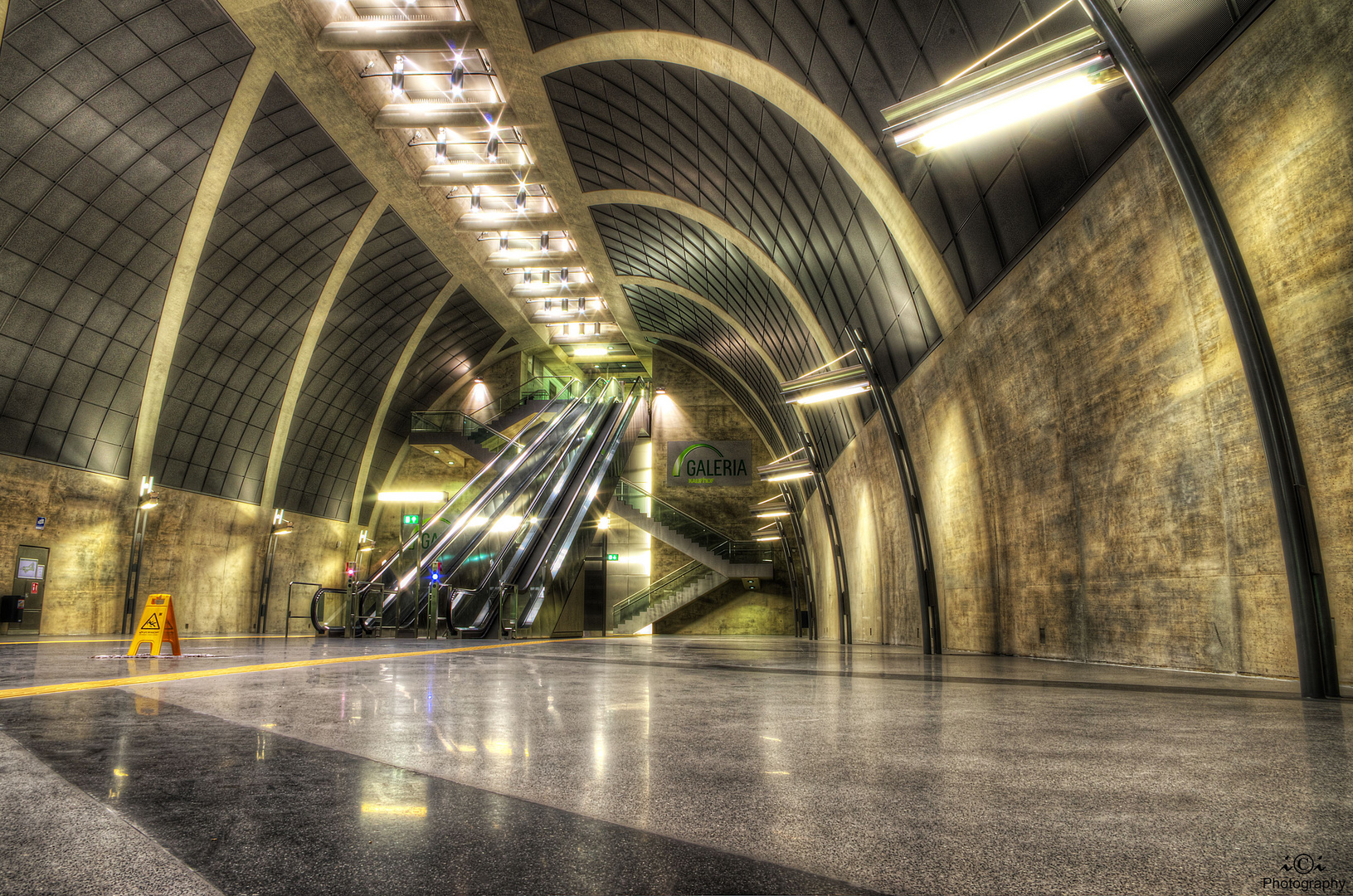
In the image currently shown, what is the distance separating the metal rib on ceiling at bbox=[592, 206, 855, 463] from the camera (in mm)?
18625

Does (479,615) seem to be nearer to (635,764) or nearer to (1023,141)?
(1023,141)

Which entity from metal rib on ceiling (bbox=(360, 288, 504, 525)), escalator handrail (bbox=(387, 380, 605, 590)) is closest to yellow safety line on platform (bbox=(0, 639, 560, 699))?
escalator handrail (bbox=(387, 380, 605, 590))

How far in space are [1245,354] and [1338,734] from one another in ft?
8.92

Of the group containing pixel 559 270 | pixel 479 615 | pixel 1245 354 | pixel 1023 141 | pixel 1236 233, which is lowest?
pixel 479 615

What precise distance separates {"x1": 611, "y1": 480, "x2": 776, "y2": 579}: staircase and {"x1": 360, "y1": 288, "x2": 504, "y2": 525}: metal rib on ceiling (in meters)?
10.0

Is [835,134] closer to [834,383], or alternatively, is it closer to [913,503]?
[834,383]

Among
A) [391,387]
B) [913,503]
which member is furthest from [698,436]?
[913,503]

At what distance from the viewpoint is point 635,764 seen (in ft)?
7.76

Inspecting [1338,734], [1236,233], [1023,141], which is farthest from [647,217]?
[1338,734]

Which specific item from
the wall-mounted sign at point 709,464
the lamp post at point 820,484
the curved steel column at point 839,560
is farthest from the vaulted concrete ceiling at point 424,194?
the wall-mounted sign at point 709,464

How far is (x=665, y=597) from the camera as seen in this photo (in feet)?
99.3

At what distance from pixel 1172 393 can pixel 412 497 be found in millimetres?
34130

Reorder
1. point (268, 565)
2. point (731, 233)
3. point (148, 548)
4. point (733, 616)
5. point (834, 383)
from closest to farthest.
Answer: point (834, 383), point (731, 233), point (148, 548), point (268, 565), point (733, 616)

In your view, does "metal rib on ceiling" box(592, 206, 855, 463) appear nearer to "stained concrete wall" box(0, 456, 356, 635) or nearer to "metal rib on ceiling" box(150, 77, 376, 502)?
"metal rib on ceiling" box(150, 77, 376, 502)
